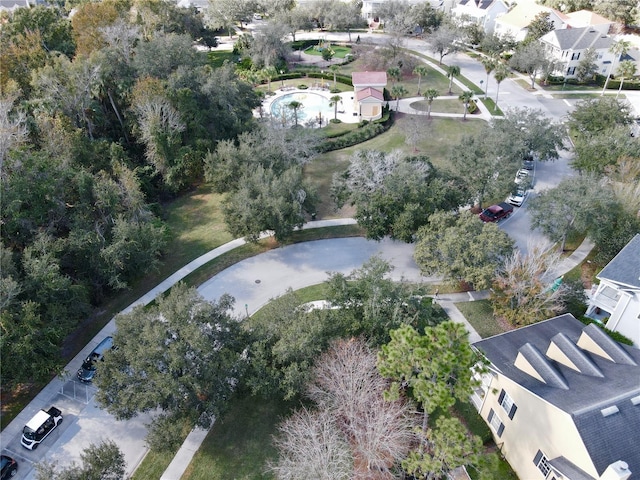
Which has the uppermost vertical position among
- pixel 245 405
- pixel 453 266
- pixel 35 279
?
pixel 35 279

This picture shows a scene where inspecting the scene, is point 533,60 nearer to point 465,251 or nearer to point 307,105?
point 307,105

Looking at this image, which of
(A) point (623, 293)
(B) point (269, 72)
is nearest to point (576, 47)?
(B) point (269, 72)

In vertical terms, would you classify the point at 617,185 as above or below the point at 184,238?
above

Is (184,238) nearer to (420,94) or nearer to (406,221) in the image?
(406,221)

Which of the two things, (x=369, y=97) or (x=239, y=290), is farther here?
(x=369, y=97)

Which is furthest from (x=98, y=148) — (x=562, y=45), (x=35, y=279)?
(x=562, y=45)

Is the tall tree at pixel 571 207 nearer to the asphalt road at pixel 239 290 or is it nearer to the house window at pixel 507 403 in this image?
the asphalt road at pixel 239 290

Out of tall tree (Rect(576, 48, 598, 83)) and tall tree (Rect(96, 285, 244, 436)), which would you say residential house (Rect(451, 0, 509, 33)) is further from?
tall tree (Rect(96, 285, 244, 436))
